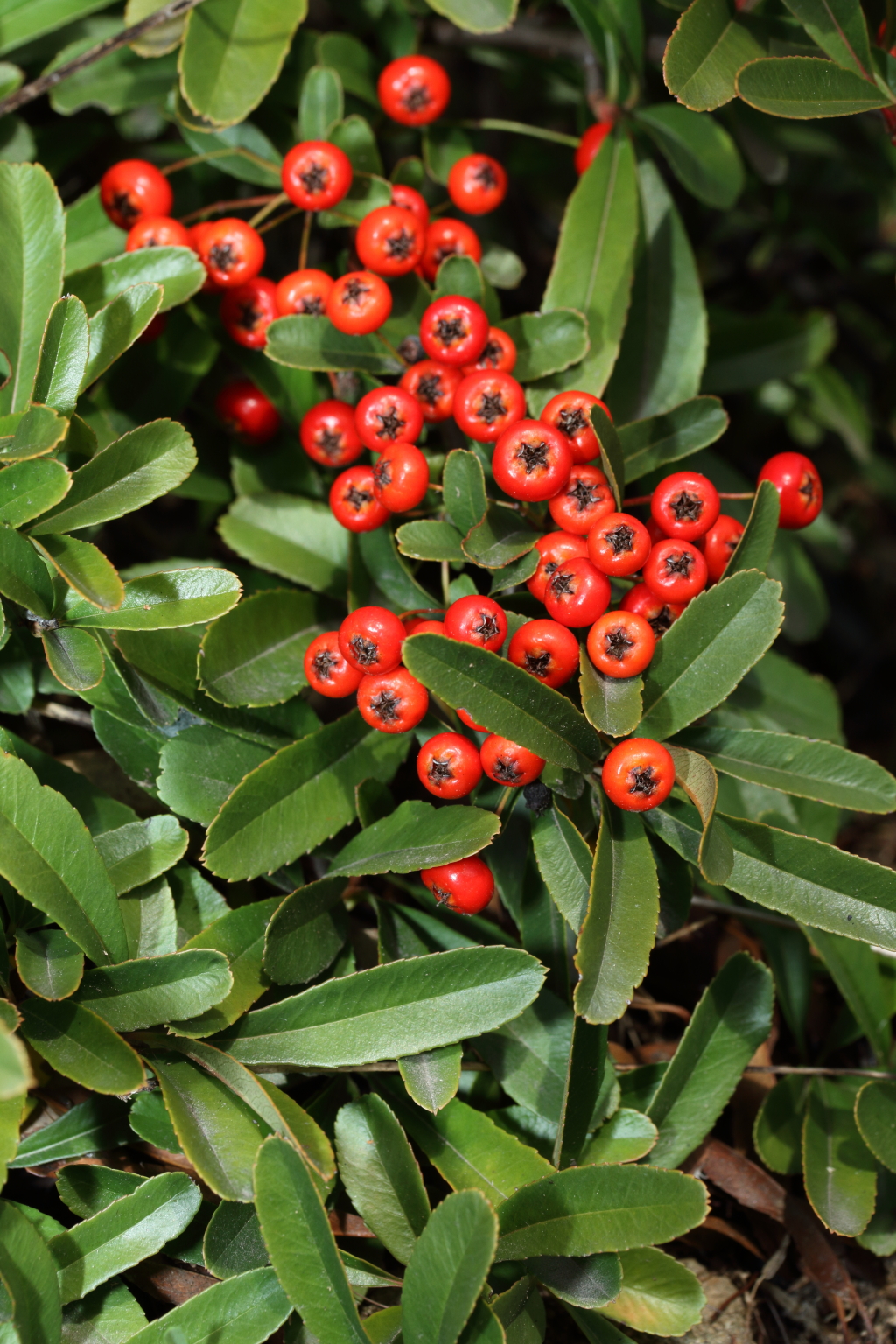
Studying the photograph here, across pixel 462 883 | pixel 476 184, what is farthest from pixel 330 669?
pixel 476 184

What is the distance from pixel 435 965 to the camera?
4.37 ft

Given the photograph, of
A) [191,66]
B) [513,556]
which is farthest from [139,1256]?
[191,66]

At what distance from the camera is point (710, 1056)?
4.98 feet

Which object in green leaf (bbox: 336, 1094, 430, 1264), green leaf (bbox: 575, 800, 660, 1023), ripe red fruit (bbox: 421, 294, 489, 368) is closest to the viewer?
green leaf (bbox: 575, 800, 660, 1023)

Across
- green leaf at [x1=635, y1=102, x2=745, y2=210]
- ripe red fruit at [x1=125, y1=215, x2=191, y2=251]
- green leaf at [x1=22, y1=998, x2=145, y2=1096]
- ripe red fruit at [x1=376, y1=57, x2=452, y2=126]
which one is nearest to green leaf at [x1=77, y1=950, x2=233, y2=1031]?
green leaf at [x1=22, y1=998, x2=145, y2=1096]

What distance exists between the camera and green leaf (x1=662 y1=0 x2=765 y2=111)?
1.46m

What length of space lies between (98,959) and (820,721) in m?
1.61

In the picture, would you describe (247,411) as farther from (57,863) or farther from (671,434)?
(57,863)

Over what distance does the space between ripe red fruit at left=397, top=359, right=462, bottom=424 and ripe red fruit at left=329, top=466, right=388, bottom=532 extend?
151 millimetres

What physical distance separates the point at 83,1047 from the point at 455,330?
3.93ft

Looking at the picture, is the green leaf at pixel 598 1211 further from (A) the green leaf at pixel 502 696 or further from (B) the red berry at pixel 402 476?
(B) the red berry at pixel 402 476

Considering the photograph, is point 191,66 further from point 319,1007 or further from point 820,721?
point 820,721

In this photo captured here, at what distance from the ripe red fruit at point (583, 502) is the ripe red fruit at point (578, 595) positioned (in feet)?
0.34

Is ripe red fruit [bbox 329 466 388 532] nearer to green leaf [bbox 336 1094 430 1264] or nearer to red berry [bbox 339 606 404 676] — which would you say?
red berry [bbox 339 606 404 676]
